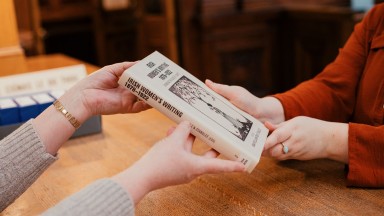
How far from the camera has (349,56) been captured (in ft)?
4.98

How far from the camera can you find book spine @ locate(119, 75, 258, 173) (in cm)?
107

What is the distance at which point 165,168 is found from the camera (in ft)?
3.20

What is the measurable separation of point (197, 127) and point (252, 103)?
0.37 metres

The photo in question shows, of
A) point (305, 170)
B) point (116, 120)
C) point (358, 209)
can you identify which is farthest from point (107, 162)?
point (358, 209)

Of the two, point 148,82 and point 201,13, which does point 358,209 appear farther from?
point 201,13

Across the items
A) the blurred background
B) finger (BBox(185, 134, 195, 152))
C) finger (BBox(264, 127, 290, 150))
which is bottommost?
the blurred background

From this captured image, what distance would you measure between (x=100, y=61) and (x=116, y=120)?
14.5ft

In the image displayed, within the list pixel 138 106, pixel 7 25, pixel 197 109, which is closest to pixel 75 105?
pixel 138 106

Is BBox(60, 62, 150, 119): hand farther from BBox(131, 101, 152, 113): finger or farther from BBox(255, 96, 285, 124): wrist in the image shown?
BBox(255, 96, 285, 124): wrist

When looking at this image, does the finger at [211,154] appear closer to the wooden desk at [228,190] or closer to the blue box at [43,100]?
the wooden desk at [228,190]

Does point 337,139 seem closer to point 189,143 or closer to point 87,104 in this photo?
point 189,143

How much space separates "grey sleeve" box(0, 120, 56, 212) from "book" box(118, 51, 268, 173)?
0.92ft

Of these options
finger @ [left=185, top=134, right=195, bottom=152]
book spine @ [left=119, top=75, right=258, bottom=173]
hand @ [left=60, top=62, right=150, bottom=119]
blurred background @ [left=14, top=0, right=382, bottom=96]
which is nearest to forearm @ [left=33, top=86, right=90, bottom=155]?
hand @ [left=60, top=62, right=150, bottom=119]

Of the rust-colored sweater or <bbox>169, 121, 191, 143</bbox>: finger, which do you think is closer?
<bbox>169, 121, 191, 143</bbox>: finger
